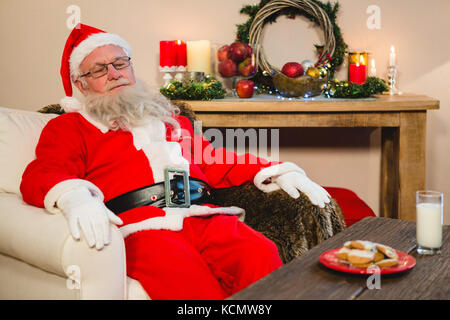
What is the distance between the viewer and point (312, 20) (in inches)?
120

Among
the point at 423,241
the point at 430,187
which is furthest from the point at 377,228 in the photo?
the point at 430,187

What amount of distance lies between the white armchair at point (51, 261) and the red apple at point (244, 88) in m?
1.30

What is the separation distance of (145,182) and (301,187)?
508mm

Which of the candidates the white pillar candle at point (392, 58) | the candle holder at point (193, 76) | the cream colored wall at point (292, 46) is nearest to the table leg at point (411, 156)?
the white pillar candle at point (392, 58)

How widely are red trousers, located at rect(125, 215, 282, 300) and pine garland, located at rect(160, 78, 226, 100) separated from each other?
3.39 ft

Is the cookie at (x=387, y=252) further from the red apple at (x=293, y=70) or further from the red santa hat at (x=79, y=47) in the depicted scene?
the red apple at (x=293, y=70)

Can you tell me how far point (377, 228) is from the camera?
1.59 meters

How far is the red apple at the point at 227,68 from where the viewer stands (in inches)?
110

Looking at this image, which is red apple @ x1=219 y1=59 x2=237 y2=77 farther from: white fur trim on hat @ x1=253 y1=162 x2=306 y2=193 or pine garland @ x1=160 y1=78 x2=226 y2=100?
white fur trim on hat @ x1=253 y1=162 x2=306 y2=193

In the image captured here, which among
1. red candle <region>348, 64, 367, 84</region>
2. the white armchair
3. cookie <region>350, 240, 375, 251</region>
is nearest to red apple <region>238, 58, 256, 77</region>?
red candle <region>348, 64, 367, 84</region>

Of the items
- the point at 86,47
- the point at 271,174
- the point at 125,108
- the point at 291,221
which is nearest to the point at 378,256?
the point at 291,221

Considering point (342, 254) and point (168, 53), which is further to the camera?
point (168, 53)

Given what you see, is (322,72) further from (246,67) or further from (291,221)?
(291,221)
